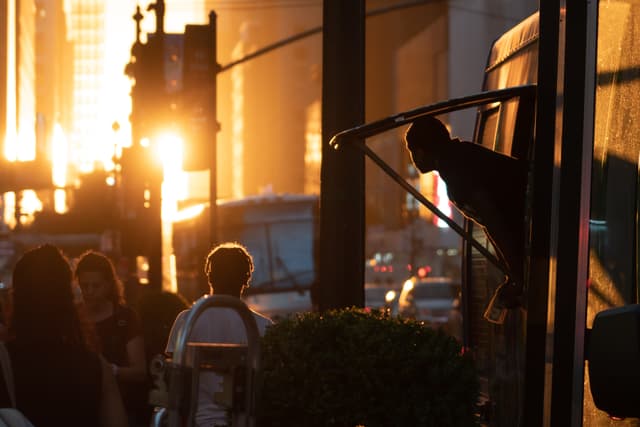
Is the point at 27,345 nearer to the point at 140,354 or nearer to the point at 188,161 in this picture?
the point at 140,354

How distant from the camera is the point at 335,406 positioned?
18.7 feet

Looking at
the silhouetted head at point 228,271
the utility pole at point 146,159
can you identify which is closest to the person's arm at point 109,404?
the silhouetted head at point 228,271

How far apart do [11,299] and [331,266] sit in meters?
2.97

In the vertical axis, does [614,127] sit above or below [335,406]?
above

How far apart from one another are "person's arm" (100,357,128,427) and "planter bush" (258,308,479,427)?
95 centimetres

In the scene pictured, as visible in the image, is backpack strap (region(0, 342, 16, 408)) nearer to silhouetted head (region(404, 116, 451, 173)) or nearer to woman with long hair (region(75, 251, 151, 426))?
silhouetted head (region(404, 116, 451, 173))

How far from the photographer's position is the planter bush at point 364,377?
5.71m

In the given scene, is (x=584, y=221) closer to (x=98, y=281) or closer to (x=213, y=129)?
(x=98, y=281)

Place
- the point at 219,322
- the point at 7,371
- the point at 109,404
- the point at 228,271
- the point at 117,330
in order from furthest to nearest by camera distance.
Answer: the point at 117,330, the point at 228,271, the point at 219,322, the point at 109,404, the point at 7,371

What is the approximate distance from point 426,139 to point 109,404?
169 centimetres

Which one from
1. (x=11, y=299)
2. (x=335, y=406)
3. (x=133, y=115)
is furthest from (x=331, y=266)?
(x=133, y=115)

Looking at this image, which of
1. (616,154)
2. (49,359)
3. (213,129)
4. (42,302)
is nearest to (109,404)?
(49,359)

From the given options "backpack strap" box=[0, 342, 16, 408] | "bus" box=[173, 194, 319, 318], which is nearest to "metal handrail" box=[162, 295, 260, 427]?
"backpack strap" box=[0, 342, 16, 408]

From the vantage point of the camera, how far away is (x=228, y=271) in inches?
303
